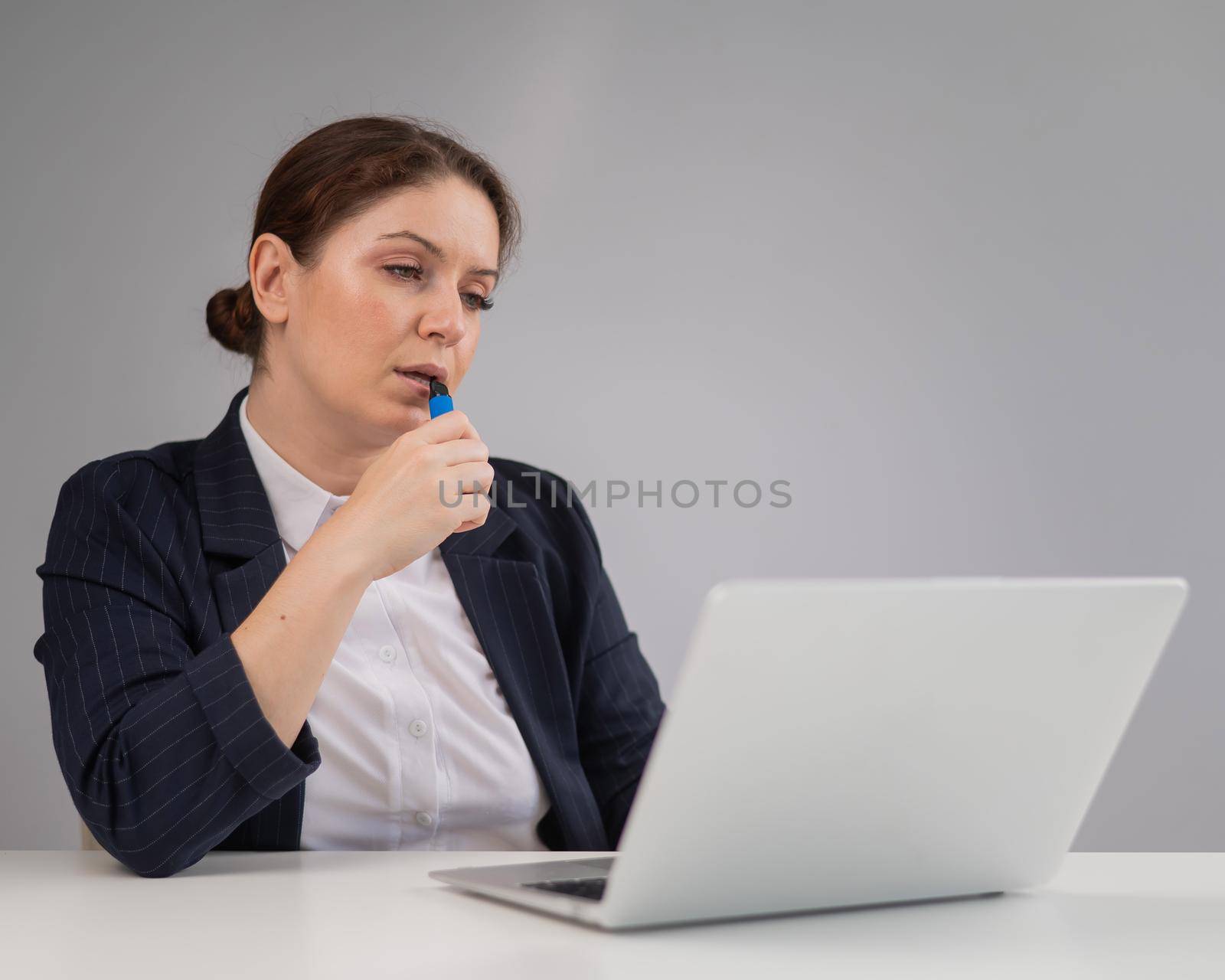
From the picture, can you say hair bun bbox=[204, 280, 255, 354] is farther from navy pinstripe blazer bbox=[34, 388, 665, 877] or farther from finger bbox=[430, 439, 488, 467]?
finger bbox=[430, 439, 488, 467]

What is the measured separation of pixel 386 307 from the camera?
4.06ft

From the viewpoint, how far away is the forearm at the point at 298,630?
932 mm

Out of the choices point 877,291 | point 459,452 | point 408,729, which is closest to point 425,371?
point 459,452

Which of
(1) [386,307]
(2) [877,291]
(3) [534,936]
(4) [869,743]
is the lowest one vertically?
(3) [534,936]

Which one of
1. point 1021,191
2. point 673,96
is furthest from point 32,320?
point 1021,191

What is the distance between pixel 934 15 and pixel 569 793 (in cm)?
152

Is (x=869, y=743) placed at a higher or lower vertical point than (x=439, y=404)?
lower

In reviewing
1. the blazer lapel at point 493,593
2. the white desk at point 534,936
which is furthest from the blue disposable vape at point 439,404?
the white desk at point 534,936

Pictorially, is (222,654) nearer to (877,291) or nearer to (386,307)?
(386,307)

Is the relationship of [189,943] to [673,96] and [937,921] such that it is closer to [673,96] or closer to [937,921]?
[937,921]

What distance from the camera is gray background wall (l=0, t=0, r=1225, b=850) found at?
2031 mm

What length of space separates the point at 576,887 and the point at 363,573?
0.39 metres

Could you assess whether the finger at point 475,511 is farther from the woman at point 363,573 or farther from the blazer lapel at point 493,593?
the blazer lapel at point 493,593

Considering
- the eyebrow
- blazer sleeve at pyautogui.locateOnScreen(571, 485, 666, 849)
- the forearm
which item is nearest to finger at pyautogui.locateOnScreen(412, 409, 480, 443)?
the forearm
